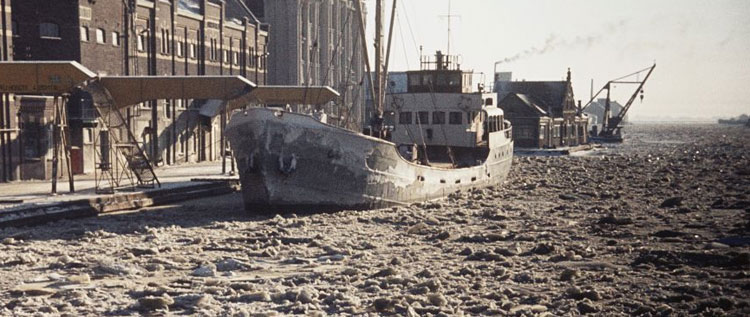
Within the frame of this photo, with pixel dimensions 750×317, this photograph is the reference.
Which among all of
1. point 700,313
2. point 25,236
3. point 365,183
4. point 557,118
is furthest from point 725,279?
point 557,118

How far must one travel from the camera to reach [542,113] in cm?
8144

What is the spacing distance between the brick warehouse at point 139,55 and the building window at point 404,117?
28.2 feet

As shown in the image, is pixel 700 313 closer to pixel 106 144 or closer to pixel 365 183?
pixel 365 183

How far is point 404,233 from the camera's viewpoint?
23375mm

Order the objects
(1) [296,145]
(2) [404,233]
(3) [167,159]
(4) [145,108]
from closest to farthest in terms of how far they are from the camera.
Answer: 1. (2) [404,233]
2. (1) [296,145]
3. (4) [145,108]
4. (3) [167,159]

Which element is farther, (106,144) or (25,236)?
(106,144)

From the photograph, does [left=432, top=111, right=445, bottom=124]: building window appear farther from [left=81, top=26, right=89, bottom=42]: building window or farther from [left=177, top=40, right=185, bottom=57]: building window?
[left=177, top=40, right=185, bottom=57]: building window

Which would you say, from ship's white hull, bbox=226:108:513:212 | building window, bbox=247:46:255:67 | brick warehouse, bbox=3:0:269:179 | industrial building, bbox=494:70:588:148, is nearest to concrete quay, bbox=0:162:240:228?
brick warehouse, bbox=3:0:269:179

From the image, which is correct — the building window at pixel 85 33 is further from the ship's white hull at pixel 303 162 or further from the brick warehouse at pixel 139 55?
the ship's white hull at pixel 303 162

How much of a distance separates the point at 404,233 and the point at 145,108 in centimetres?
2612

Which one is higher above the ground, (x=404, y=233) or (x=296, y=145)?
(x=296, y=145)

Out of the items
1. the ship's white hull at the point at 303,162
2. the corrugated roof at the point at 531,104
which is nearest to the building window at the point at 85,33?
the ship's white hull at the point at 303,162

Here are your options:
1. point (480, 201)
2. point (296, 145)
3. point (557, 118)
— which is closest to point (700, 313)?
point (296, 145)

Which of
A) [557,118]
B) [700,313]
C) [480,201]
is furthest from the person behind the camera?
[557,118]
